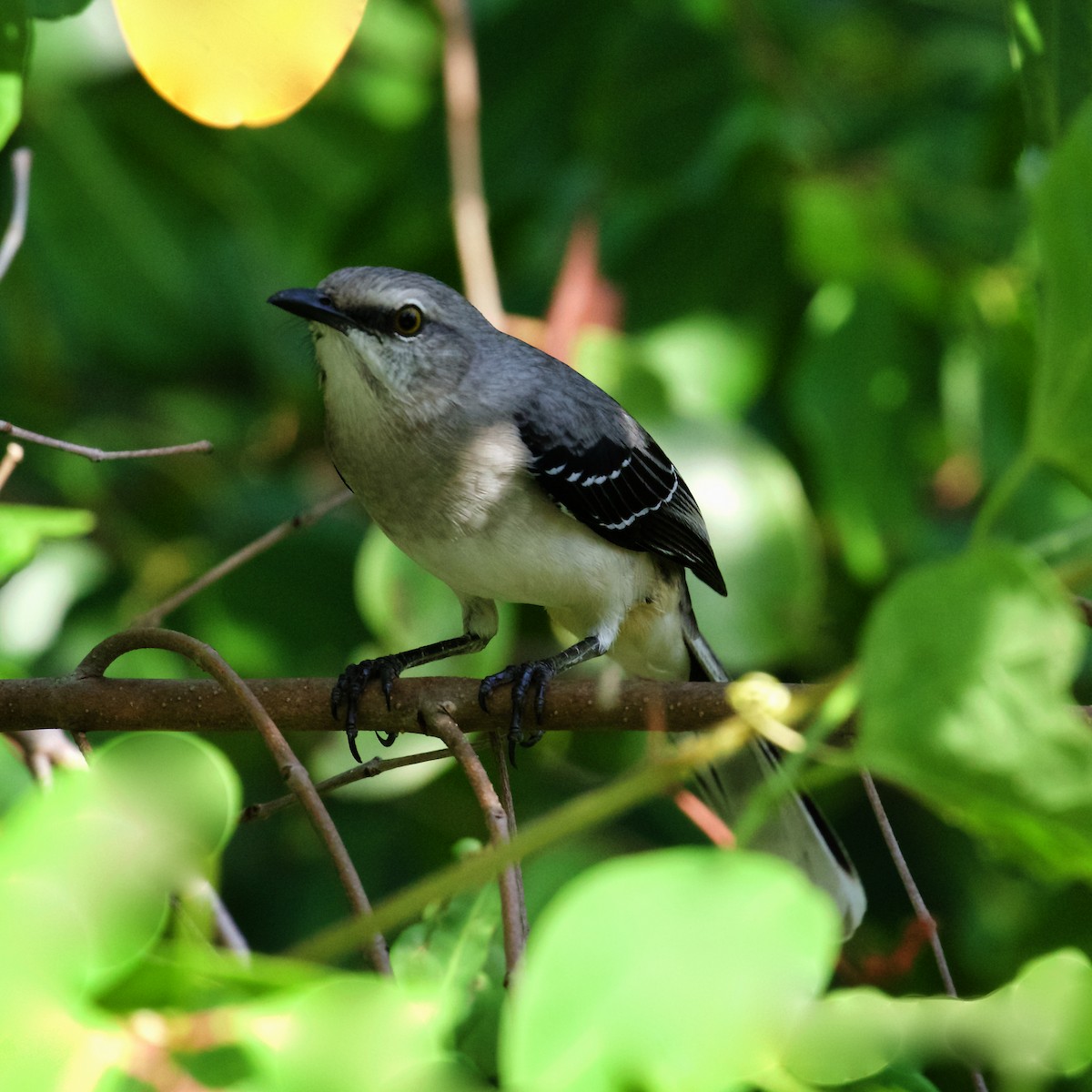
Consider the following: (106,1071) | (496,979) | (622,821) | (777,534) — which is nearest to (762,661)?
(777,534)

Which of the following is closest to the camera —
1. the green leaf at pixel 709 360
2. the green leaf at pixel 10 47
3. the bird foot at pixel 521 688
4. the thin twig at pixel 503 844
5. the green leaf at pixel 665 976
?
the green leaf at pixel 665 976

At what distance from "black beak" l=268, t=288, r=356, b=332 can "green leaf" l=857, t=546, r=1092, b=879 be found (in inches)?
93.3

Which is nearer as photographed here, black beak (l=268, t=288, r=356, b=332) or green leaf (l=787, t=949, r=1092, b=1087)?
green leaf (l=787, t=949, r=1092, b=1087)

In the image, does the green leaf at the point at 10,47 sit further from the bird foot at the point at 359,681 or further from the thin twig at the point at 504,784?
the thin twig at the point at 504,784

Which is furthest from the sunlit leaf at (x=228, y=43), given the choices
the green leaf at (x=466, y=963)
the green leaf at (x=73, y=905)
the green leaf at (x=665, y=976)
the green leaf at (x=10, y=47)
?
the green leaf at (x=665, y=976)

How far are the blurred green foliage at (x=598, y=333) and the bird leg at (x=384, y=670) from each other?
0.08 meters

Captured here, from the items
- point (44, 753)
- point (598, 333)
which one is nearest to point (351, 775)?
point (44, 753)

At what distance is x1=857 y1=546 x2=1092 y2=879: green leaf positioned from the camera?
0.97 metres

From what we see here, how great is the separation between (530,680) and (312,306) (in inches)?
43.6

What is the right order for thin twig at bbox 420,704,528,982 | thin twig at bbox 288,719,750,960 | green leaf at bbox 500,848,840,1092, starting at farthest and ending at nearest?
thin twig at bbox 420,704,528,982, thin twig at bbox 288,719,750,960, green leaf at bbox 500,848,840,1092

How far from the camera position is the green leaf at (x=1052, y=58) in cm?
202

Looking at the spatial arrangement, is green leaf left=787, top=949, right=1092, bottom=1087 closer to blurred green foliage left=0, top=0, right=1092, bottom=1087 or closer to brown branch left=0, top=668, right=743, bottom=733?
brown branch left=0, top=668, right=743, bottom=733

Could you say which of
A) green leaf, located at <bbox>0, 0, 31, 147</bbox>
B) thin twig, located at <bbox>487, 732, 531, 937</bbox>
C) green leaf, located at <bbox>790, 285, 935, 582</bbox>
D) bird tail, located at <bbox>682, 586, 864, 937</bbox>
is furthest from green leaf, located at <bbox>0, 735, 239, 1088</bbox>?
green leaf, located at <bbox>790, 285, 935, 582</bbox>

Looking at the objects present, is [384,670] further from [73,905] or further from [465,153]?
[73,905]
